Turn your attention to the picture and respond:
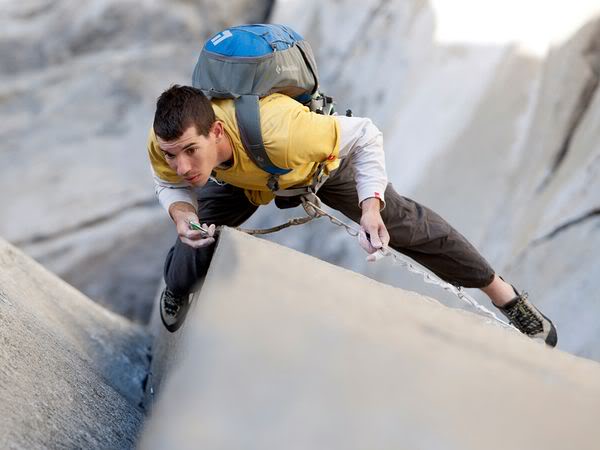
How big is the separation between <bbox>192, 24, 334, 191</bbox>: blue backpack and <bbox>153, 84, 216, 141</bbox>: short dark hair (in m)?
0.08

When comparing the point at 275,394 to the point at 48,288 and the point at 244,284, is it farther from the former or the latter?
the point at 48,288

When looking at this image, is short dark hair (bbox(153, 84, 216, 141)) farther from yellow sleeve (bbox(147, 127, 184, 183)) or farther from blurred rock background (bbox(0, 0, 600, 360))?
blurred rock background (bbox(0, 0, 600, 360))

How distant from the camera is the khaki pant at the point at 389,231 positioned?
2230 mm

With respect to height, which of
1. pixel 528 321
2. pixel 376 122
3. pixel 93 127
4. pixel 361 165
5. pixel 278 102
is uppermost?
pixel 278 102

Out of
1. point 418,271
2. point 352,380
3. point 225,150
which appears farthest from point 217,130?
point 352,380

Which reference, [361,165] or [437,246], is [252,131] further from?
[437,246]

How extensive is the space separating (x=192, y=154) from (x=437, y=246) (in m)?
0.76

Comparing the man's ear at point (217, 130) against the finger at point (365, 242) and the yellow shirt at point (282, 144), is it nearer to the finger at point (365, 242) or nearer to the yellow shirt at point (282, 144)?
the yellow shirt at point (282, 144)

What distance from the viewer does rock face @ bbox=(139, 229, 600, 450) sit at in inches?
44.6

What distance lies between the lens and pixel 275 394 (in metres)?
1.17

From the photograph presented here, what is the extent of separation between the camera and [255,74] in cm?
200

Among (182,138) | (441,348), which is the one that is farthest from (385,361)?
(182,138)

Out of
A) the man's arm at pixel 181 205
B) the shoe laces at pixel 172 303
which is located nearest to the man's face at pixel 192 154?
the man's arm at pixel 181 205

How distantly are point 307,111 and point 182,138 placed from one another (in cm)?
29
